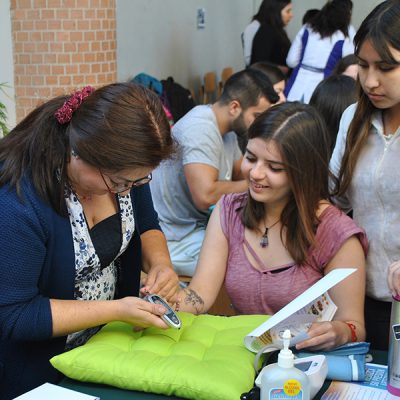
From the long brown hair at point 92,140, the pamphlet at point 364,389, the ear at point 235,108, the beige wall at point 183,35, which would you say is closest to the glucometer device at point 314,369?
the pamphlet at point 364,389

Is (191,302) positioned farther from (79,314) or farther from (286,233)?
(79,314)

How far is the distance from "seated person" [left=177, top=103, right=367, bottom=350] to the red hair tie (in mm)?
557

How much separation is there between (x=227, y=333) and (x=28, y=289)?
1.73 ft

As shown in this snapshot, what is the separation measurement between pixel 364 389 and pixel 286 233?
0.59 m

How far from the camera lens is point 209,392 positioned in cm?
153

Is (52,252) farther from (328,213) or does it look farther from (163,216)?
(163,216)

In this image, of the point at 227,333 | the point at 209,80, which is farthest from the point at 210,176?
the point at 209,80

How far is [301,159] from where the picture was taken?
205 cm

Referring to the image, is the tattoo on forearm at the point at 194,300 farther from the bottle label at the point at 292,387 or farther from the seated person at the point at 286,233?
the bottle label at the point at 292,387

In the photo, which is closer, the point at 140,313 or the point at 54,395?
the point at 54,395

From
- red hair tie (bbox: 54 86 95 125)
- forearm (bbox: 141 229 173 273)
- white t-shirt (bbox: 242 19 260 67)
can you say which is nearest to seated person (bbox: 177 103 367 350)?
forearm (bbox: 141 229 173 273)

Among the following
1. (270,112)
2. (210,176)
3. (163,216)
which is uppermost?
(270,112)

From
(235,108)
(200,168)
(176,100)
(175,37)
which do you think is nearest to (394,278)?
(200,168)

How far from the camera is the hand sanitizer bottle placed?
1424 mm
